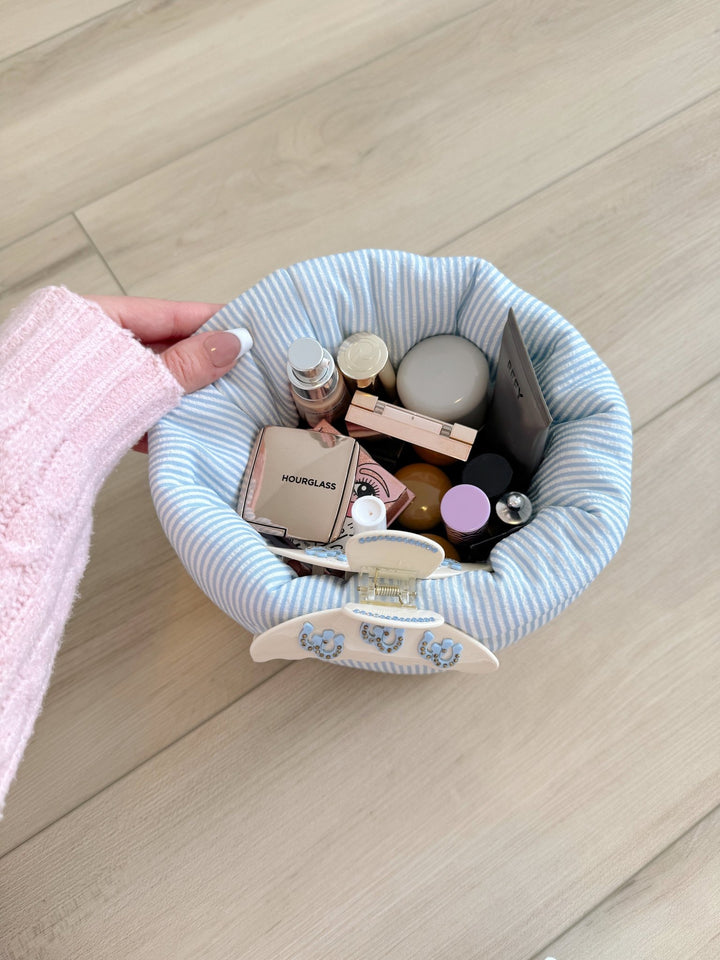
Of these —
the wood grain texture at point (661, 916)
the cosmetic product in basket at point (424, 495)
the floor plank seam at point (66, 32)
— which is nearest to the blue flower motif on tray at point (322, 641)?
the cosmetic product in basket at point (424, 495)

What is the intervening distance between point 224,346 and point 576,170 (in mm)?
420

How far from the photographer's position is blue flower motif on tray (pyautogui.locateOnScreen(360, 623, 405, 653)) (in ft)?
1.44

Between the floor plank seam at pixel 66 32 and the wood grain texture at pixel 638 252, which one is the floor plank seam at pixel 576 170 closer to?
the wood grain texture at pixel 638 252

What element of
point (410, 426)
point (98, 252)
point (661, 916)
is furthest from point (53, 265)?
point (661, 916)

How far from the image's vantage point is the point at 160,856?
22.6 inches

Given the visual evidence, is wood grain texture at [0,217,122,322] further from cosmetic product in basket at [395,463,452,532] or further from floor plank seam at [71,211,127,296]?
cosmetic product in basket at [395,463,452,532]

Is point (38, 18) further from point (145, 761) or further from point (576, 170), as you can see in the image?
point (145, 761)

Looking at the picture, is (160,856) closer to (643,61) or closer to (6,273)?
(6,273)

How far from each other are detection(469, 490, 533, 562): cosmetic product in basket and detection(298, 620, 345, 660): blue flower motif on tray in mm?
111

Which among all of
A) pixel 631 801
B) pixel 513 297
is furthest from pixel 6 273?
pixel 631 801

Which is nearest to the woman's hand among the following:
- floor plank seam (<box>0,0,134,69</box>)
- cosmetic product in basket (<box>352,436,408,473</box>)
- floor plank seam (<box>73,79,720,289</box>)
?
cosmetic product in basket (<box>352,436,408,473</box>)

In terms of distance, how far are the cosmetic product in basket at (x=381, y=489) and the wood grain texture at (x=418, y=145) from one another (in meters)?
0.28

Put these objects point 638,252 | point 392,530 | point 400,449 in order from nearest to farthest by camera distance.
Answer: point 392,530
point 400,449
point 638,252

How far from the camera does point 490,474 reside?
49 cm
